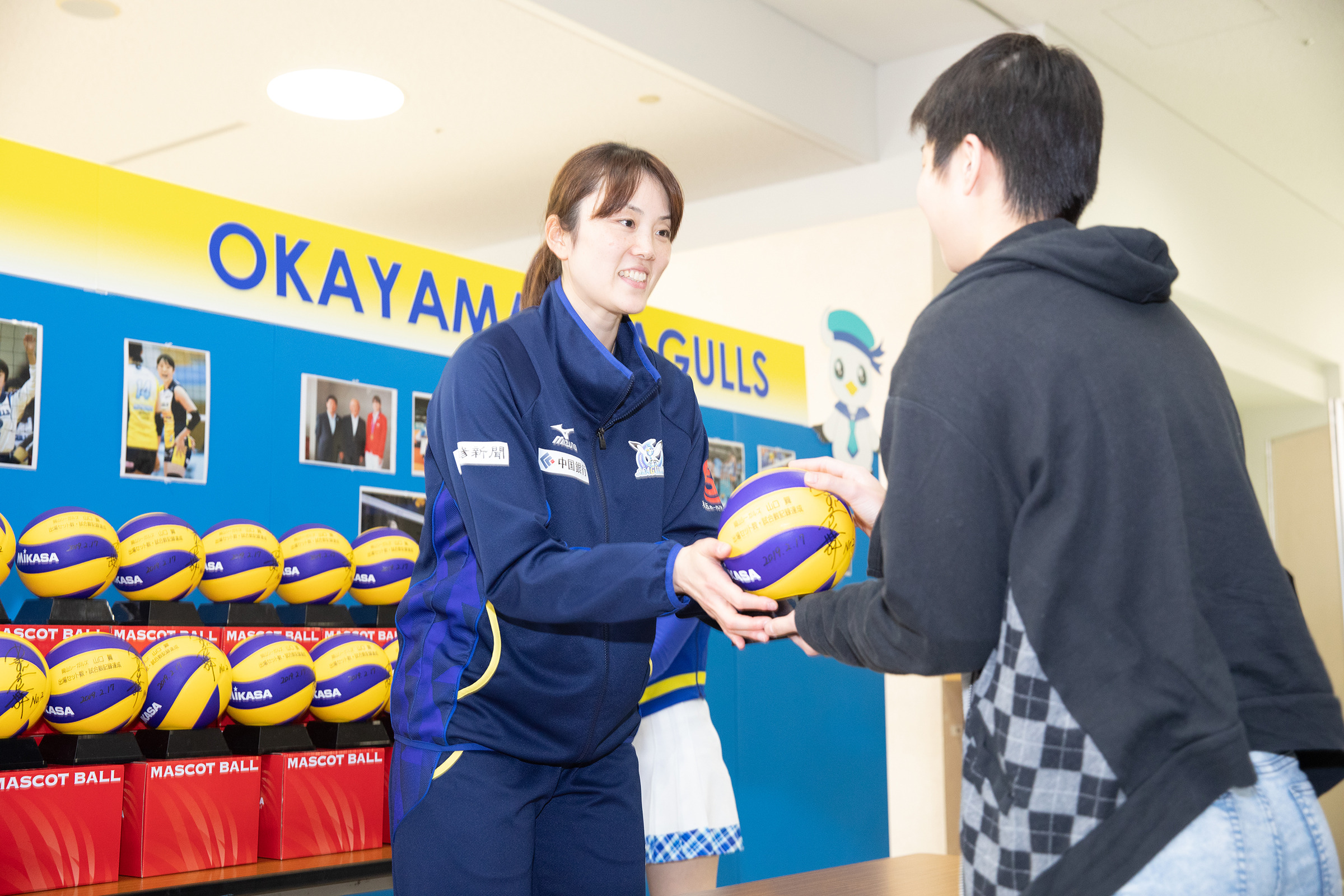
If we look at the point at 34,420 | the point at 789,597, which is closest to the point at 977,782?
the point at 789,597

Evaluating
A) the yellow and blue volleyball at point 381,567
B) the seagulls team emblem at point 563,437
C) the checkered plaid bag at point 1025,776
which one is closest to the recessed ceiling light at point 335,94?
the yellow and blue volleyball at point 381,567

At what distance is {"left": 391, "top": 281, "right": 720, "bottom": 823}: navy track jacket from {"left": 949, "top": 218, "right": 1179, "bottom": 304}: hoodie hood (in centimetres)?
71

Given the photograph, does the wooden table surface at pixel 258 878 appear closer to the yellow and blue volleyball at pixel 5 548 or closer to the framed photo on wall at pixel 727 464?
the yellow and blue volleyball at pixel 5 548

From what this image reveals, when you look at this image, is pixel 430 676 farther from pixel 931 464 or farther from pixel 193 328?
pixel 193 328

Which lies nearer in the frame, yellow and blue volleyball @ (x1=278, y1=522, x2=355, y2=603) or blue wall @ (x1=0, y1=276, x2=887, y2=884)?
blue wall @ (x1=0, y1=276, x2=887, y2=884)

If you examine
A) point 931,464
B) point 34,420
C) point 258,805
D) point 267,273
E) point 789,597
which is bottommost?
point 258,805

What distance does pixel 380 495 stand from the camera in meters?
4.16

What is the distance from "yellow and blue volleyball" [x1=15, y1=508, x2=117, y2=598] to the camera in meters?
2.98

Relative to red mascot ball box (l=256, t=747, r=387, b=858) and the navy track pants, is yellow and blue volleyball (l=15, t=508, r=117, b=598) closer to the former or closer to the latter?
red mascot ball box (l=256, t=747, r=387, b=858)

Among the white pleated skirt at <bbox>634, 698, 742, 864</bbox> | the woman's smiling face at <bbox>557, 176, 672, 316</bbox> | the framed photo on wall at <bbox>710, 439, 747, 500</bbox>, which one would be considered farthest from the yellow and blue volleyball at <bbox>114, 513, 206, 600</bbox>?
the framed photo on wall at <bbox>710, 439, 747, 500</bbox>

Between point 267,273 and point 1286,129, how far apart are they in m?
7.57

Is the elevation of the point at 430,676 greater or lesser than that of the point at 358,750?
greater

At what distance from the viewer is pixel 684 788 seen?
9.48 feet

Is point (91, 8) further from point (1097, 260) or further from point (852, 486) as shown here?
point (1097, 260)
